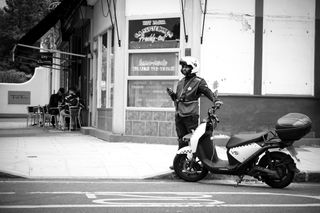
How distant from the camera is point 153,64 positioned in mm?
13727

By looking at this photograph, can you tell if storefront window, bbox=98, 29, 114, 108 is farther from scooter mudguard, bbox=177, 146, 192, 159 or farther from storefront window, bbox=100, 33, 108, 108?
scooter mudguard, bbox=177, 146, 192, 159

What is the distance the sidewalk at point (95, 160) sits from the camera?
895 centimetres

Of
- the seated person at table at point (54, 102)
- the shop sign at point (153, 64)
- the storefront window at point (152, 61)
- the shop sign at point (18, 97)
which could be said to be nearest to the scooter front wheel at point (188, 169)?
the storefront window at point (152, 61)

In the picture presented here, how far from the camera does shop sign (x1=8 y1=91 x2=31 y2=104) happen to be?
36.3 metres

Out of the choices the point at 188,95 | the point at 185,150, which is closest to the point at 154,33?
the point at 188,95

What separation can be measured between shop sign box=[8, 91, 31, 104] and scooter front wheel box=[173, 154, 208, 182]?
97.3 ft

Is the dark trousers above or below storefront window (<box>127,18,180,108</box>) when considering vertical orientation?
below

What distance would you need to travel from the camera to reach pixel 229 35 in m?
13.2

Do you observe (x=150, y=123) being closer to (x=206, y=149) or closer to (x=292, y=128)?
(x=206, y=149)

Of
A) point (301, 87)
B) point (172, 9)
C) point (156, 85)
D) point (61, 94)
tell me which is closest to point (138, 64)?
point (156, 85)

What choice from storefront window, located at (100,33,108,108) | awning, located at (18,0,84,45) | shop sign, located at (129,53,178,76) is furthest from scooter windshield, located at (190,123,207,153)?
awning, located at (18,0,84,45)

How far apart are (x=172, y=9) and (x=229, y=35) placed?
163cm

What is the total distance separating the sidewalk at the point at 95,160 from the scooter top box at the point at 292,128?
28.0 inches

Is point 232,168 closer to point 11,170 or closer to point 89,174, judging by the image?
point 89,174
